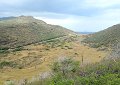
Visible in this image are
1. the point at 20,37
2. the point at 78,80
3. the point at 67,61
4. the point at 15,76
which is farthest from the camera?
the point at 20,37

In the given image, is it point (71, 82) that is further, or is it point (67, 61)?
point (67, 61)

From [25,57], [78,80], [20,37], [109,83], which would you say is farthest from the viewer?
[20,37]

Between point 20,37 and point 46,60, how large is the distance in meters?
84.9

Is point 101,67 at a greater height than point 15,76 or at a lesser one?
greater

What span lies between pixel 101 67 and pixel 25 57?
81822 millimetres

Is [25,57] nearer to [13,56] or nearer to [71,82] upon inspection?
[13,56]

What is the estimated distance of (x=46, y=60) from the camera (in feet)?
352

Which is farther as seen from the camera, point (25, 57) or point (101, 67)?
point (25, 57)

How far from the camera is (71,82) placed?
31266mm

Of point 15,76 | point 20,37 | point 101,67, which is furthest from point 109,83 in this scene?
point 20,37

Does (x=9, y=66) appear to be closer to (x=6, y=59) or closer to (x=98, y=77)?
(x=6, y=59)

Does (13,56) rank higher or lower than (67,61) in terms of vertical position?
lower

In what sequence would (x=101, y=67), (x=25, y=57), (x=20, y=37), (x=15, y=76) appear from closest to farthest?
(x=101, y=67) → (x=15, y=76) → (x=25, y=57) → (x=20, y=37)

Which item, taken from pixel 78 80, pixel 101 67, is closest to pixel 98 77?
pixel 78 80
